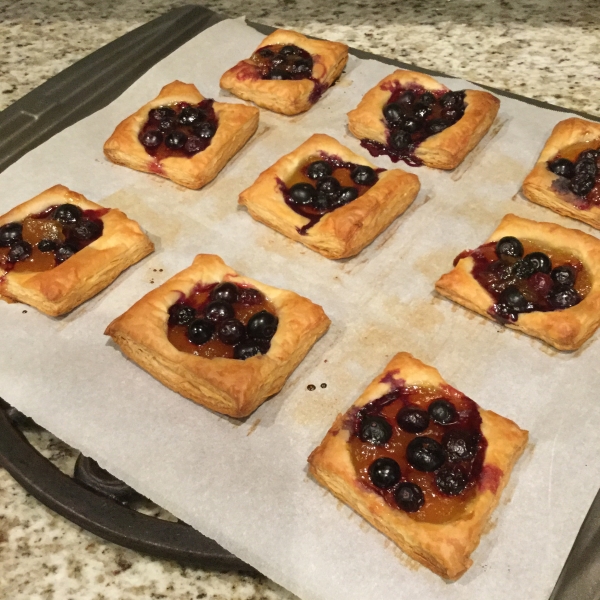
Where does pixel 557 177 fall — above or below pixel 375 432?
above

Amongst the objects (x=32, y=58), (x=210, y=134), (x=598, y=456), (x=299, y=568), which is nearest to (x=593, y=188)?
(x=598, y=456)

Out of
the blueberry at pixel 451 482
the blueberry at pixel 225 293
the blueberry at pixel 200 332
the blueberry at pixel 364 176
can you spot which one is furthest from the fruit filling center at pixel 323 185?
the blueberry at pixel 451 482

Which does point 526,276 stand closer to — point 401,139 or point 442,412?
point 442,412

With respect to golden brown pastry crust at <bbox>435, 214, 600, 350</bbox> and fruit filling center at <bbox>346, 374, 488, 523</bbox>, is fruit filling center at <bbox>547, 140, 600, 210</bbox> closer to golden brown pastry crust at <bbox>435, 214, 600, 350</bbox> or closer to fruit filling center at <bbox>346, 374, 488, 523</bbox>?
golden brown pastry crust at <bbox>435, 214, 600, 350</bbox>

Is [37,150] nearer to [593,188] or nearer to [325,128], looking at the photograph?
[325,128]

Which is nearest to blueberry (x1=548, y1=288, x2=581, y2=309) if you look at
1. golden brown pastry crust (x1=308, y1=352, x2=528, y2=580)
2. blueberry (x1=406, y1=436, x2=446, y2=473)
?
golden brown pastry crust (x1=308, y1=352, x2=528, y2=580)

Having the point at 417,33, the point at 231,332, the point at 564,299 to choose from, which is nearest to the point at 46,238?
the point at 231,332
